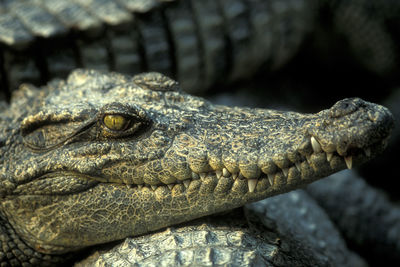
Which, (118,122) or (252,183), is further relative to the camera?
(118,122)

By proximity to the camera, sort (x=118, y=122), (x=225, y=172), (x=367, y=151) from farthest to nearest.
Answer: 1. (x=118, y=122)
2. (x=225, y=172)
3. (x=367, y=151)

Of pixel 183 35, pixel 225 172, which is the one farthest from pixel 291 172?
pixel 183 35

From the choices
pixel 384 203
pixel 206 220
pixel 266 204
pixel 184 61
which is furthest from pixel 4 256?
pixel 384 203

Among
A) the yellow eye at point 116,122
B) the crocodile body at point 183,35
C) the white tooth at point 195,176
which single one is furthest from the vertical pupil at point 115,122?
the crocodile body at point 183,35

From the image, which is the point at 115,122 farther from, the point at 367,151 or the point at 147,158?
the point at 367,151

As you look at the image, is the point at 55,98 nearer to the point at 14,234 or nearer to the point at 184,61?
the point at 14,234

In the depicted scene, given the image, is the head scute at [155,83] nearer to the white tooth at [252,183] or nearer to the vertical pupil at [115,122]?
the vertical pupil at [115,122]
